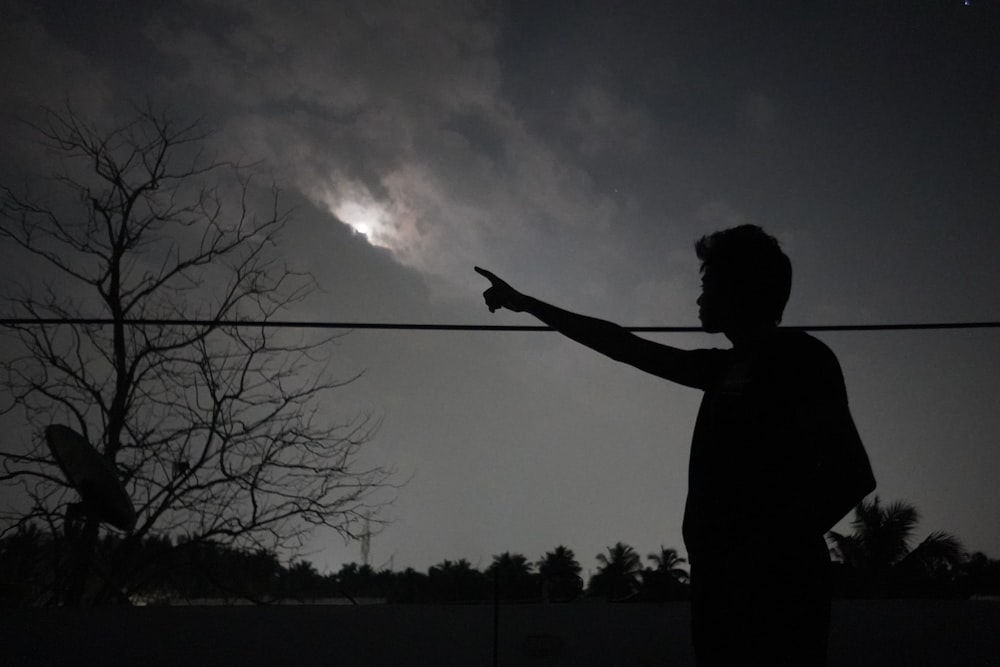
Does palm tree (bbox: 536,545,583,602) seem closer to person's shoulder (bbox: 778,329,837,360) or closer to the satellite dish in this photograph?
the satellite dish

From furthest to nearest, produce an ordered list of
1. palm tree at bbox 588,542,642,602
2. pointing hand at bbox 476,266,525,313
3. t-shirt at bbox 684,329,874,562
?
1. palm tree at bbox 588,542,642,602
2. pointing hand at bbox 476,266,525,313
3. t-shirt at bbox 684,329,874,562

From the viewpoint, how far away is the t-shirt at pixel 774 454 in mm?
946

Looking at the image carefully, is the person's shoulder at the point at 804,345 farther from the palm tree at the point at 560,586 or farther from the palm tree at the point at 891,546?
the palm tree at the point at 891,546

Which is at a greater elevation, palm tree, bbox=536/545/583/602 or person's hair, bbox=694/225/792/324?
person's hair, bbox=694/225/792/324

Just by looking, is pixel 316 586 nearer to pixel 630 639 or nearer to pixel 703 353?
pixel 630 639

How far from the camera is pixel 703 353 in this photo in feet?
4.29

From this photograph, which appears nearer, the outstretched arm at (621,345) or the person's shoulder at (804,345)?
the person's shoulder at (804,345)

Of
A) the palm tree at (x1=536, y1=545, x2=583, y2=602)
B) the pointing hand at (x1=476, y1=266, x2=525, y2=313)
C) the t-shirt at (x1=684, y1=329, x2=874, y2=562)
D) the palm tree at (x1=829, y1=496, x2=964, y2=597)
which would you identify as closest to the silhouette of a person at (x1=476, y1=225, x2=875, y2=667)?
the t-shirt at (x1=684, y1=329, x2=874, y2=562)

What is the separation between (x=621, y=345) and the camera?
145 centimetres

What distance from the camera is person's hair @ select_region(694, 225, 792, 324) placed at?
46.9 inches

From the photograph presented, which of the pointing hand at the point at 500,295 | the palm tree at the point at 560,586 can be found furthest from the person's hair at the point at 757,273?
the palm tree at the point at 560,586

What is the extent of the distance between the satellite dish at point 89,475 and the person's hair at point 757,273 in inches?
145

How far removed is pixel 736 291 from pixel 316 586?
6793mm

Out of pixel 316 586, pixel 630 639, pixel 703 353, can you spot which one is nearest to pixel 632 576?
pixel 316 586
